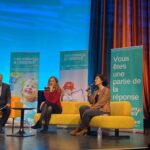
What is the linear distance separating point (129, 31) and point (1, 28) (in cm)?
333

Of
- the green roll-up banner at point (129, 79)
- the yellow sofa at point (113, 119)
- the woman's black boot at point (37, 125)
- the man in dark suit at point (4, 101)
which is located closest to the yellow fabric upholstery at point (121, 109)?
the yellow sofa at point (113, 119)

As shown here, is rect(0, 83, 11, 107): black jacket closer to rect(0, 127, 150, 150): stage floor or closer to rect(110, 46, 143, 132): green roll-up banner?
rect(0, 127, 150, 150): stage floor

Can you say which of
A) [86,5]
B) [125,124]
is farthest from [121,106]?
[86,5]

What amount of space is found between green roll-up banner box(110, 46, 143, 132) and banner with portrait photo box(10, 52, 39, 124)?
2.06 metres

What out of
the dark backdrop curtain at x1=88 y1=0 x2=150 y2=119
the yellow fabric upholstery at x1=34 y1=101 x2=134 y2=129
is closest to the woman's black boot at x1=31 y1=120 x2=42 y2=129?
the yellow fabric upholstery at x1=34 y1=101 x2=134 y2=129

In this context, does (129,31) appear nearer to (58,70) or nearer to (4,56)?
(58,70)

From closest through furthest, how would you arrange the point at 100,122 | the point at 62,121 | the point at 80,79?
the point at 100,122 < the point at 62,121 < the point at 80,79

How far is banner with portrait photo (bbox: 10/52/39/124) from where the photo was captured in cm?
795

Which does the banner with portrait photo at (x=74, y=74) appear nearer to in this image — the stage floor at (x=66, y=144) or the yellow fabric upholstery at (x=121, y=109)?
the yellow fabric upholstery at (x=121, y=109)

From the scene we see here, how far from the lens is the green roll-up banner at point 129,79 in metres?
6.57

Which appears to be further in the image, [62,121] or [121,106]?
[62,121]

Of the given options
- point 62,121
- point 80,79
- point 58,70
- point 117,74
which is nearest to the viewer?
point 62,121

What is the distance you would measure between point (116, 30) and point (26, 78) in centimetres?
247

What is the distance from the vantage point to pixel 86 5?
860cm
